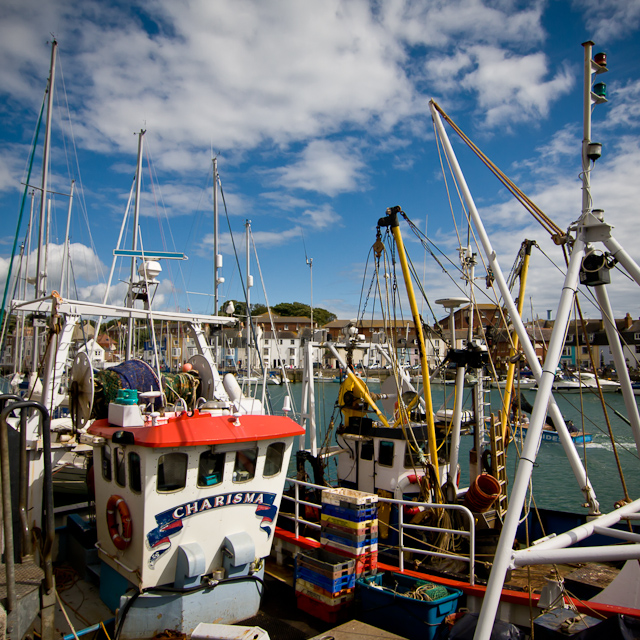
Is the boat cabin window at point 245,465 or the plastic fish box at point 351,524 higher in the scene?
the boat cabin window at point 245,465

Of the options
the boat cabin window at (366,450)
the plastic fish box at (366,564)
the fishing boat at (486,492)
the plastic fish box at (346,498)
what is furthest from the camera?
the boat cabin window at (366,450)

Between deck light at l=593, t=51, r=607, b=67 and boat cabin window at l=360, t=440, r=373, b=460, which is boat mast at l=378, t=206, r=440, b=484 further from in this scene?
deck light at l=593, t=51, r=607, b=67

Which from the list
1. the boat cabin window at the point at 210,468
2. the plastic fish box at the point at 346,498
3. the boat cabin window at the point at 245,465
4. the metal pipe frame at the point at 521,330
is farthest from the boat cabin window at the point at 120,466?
the metal pipe frame at the point at 521,330

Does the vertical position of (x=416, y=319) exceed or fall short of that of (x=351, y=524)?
it exceeds it

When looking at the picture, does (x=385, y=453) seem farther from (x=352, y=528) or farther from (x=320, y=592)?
(x=320, y=592)

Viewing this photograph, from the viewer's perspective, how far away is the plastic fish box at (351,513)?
7777 millimetres

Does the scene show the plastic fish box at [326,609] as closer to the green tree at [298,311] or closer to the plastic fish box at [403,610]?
the plastic fish box at [403,610]

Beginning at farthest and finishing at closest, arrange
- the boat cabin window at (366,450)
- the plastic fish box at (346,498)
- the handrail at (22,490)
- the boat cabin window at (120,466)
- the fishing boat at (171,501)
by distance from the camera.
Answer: the boat cabin window at (366,450) < the plastic fish box at (346,498) < the boat cabin window at (120,466) < the fishing boat at (171,501) < the handrail at (22,490)

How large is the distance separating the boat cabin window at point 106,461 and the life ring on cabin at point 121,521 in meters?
0.41

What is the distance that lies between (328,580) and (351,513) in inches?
39.3

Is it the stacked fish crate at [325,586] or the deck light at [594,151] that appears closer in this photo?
the deck light at [594,151]

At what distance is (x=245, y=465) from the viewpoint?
7.54m

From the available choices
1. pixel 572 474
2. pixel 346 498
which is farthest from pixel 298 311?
pixel 346 498

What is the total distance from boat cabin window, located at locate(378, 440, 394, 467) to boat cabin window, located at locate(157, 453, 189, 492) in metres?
5.74
